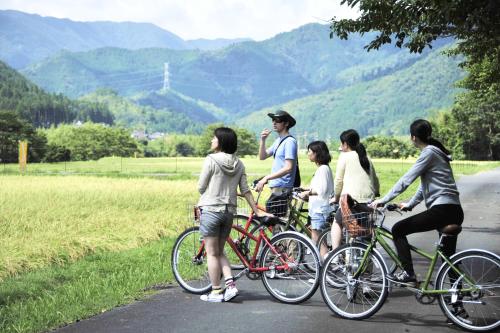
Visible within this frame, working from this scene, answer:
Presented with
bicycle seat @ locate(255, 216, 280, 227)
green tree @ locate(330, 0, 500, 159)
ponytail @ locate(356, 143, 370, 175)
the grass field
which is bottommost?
the grass field

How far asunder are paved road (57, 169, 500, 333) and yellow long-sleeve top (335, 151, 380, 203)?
116cm

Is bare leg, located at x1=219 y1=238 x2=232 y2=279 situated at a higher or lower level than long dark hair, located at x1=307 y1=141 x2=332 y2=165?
lower

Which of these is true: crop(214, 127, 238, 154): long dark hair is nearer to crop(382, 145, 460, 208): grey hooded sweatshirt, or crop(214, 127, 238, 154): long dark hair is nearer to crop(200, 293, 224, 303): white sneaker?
crop(200, 293, 224, 303): white sneaker

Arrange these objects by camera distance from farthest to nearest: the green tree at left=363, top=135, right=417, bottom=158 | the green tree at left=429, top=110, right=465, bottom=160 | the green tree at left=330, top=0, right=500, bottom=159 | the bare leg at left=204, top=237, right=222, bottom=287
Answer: the green tree at left=363, top=135, right=417, bottom=158
the green tree at left=429, top=110, right=465, bottom=160
the green tree at left=330, top=0, right=500, bottom=159
the bare leg at left=204, top=237, right=222, bottom=287

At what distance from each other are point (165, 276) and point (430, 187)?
3790 mm

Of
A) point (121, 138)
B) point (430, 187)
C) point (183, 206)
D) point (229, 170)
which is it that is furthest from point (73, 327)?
point (121, 138)

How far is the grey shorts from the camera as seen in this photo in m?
6.75

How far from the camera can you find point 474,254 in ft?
18.7

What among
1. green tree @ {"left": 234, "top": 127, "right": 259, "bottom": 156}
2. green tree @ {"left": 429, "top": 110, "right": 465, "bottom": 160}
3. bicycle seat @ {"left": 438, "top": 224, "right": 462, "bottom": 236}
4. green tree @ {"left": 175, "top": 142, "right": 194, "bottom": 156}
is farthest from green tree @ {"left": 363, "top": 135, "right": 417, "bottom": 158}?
bicycle seat @ {"left": 438, "top": 224, "right": 462, "bottom": 236}

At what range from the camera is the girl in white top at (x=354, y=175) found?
7.32 metres

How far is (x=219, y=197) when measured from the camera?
22.1 ft

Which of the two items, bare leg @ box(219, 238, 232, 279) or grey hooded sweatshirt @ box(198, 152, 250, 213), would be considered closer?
grey hooded sweatshirt @ box(198, 152, 250, 213)

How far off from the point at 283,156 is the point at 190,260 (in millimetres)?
1716

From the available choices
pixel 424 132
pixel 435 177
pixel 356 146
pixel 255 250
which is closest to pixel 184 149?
pixel 356 146
